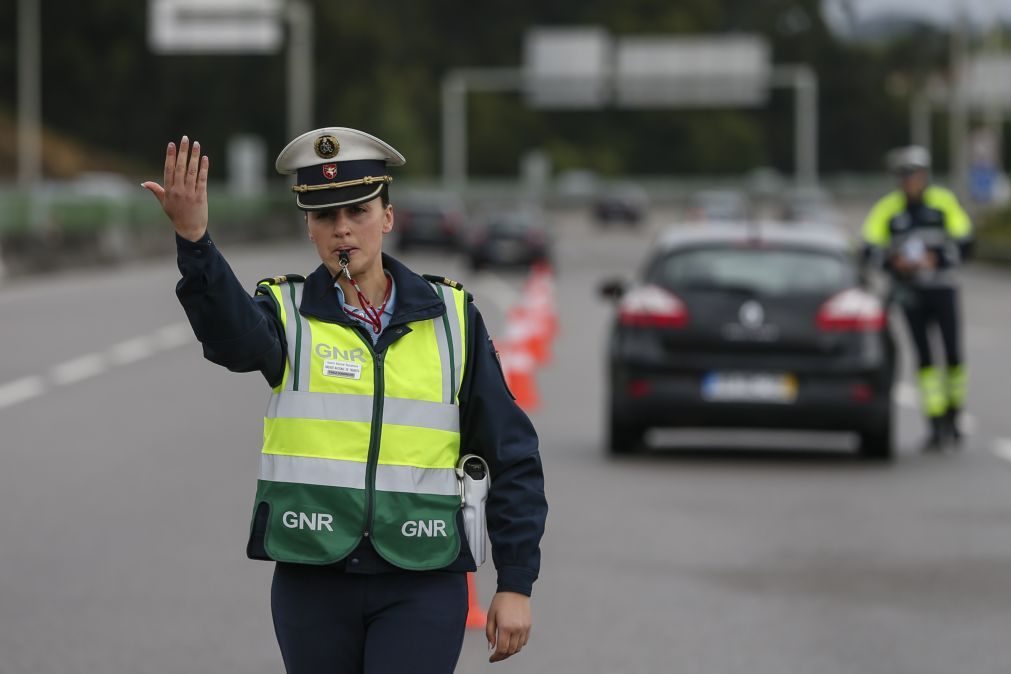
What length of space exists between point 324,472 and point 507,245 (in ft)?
154

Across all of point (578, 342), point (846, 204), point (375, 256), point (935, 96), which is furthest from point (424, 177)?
point (375, 256)

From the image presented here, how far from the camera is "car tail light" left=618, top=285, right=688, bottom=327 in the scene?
14.3m

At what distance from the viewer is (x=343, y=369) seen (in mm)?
4547

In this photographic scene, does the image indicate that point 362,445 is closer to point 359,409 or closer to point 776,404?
point 359,409

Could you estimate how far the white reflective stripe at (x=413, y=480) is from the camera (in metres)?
4.52

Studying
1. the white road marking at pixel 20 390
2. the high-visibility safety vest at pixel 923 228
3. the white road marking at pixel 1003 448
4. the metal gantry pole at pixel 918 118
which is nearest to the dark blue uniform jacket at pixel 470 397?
the white road marking at pixel 1003 448

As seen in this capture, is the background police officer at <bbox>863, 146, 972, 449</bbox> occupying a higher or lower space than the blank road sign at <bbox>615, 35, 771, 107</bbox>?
lower

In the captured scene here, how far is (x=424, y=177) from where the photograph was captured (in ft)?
364

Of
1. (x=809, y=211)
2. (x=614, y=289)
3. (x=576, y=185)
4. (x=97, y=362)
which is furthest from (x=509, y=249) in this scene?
(x=576, y=185)

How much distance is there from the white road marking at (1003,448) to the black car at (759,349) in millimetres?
901

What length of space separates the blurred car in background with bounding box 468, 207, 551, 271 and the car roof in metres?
35.8

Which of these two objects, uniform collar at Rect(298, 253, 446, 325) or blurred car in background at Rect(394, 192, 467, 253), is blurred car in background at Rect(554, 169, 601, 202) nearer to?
blurred car in background at Rect(394, 192, 467, 253)

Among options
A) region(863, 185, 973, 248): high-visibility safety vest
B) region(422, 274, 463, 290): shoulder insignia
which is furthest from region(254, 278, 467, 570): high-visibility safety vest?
region(863, 185, 973, 248): high-visibility safety vest

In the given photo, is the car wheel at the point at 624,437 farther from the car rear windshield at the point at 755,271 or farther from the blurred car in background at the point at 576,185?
the blurred car in background at the point at 576,185
